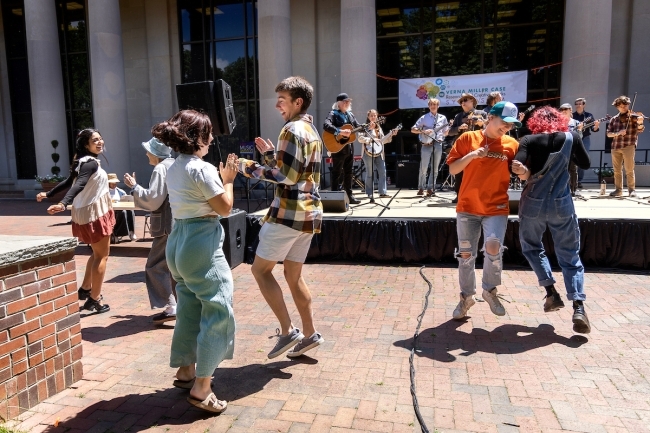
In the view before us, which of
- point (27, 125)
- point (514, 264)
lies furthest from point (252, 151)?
point (514, 264)

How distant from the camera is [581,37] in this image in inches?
469

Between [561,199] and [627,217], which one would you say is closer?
[561,199]

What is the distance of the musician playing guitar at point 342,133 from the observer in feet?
26.5

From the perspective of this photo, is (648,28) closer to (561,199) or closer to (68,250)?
(561,199)

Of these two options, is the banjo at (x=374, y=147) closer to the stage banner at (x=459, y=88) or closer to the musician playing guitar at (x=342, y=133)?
the musician playing guitar at (x=342, y=133)

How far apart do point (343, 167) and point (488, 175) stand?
4.80 meters

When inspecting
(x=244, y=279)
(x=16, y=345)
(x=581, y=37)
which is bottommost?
(x=244, y=279)

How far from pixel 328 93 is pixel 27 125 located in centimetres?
1249

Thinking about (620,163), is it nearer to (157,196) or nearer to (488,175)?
(488,175)

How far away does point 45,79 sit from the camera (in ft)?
51.1

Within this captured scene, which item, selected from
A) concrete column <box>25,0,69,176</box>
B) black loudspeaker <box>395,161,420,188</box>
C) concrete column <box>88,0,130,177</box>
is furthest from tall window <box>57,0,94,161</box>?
black loudspeaker <box>395,161,420,188</box>

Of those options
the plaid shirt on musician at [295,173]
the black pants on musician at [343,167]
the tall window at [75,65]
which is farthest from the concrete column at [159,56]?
the plaid shirt on musician at [295,173]

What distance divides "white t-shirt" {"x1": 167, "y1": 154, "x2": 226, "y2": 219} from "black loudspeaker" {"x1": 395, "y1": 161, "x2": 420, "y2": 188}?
10557 mm

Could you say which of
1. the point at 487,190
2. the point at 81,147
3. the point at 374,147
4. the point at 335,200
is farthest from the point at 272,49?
the point at 487,190
